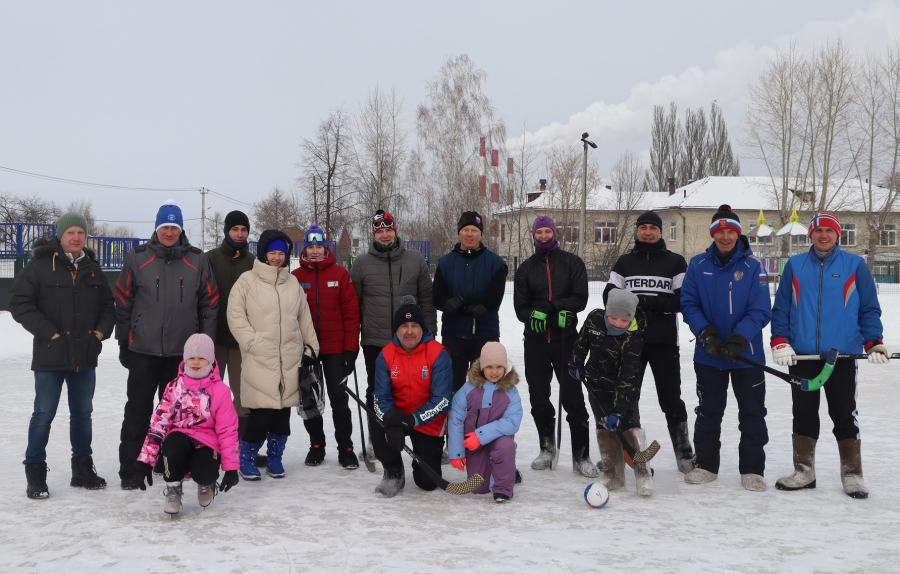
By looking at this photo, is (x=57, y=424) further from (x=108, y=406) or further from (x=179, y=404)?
(x=179, y=404)

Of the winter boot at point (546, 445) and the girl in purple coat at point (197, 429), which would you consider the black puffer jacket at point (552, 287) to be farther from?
the girl in purple coat at point (197, 429)

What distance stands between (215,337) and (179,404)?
2.50 feet

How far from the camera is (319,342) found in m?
4.86

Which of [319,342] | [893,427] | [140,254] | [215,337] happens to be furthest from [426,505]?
[893,427]

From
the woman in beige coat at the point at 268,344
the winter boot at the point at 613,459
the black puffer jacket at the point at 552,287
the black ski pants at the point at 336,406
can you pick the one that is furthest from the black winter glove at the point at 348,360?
the winter boot at the point at 613,459

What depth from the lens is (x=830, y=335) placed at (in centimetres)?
415

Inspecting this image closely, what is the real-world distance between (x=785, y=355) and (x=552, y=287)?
147 centimetres

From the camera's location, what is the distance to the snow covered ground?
10.1ft

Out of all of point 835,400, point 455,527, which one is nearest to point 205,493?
point 455,527

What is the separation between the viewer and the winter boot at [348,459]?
15.9 ft

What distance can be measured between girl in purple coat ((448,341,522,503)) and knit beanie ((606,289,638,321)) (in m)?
0.70

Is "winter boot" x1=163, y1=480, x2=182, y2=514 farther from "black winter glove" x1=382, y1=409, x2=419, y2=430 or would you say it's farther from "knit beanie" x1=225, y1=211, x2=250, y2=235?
"knit beanie" x1=225, y1=211, x2=250, y2=235

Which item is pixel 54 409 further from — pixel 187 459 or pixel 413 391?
pixel 413 391

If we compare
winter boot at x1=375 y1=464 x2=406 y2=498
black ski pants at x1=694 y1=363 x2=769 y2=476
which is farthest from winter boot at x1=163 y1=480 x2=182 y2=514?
black ski pants at x1=694 y1=363 x2=769 y2=476
